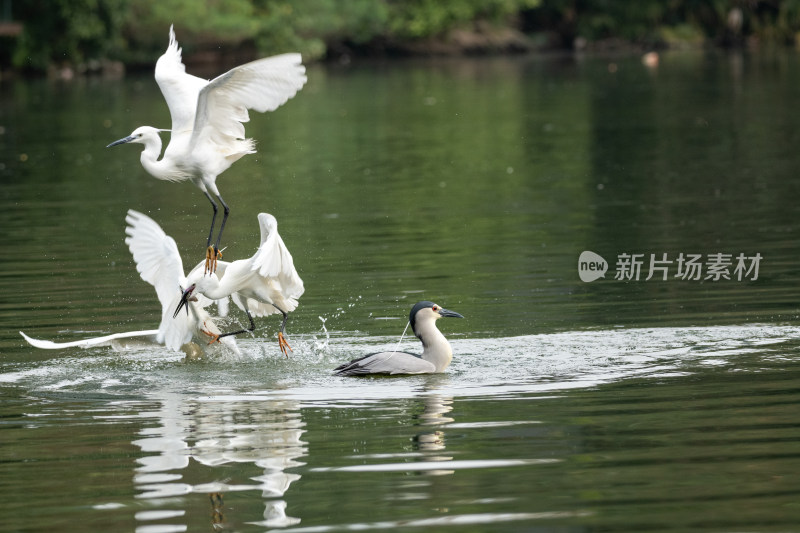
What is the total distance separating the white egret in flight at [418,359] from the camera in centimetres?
949

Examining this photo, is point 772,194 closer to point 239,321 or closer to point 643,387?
point 239,321

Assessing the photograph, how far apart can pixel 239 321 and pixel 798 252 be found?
5.53 metres

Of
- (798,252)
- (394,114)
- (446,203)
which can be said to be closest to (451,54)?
(394,114)

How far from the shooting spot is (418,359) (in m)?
9.56

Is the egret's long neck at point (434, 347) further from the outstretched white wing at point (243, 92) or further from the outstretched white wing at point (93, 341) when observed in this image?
the outstretched white wing at point (93, 341)

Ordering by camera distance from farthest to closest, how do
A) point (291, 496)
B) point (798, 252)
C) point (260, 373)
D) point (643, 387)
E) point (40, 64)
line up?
point (40, 64) → point (798, 252) → point (260, 373) → point (643, 387) → point (291, 496)

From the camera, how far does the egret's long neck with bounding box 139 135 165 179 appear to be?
10.8m

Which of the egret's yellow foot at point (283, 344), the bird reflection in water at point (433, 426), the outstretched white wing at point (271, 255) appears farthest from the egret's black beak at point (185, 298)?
the bird reflection in water at point (433, 426)

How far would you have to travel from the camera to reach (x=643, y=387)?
8.80m

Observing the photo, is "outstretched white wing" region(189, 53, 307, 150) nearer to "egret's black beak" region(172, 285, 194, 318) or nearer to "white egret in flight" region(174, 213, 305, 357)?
"white egret in flight" region(174, 213, 305, 357)

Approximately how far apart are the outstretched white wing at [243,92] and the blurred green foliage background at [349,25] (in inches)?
1761

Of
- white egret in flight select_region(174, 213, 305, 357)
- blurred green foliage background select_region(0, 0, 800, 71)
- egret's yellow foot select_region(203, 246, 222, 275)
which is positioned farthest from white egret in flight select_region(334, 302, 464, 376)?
blurred green foliage background select_region(0, 0, 800, 71)

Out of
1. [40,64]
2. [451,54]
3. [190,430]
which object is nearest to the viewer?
[190,430]

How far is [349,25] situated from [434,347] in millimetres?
58634
